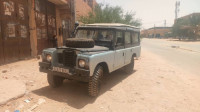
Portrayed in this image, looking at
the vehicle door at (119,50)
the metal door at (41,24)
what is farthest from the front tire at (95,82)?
the metal door at (41,24)

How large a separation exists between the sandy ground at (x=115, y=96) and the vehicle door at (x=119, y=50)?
76 centimetres

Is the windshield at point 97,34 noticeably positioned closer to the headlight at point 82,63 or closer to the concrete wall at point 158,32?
the headlight at point 82,63

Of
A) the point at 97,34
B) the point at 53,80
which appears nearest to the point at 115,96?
the point at 53,80

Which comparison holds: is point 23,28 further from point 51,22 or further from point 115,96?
point 115,96

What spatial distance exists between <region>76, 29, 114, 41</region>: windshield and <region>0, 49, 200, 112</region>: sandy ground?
5.22 ft

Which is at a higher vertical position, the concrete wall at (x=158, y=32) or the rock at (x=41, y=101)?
the concrete wall at (x=158, y=32)

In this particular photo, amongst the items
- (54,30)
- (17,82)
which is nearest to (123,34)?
(17,82)

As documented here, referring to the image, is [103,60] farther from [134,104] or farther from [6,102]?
[6,102]

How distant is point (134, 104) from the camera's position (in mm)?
3902

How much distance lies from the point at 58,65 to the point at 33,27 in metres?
5.71

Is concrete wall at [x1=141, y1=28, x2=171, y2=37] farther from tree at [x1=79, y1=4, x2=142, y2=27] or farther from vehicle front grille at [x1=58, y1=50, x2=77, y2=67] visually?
vehicle front grille at [x1=58, y1=50, x2=77, y2=67]

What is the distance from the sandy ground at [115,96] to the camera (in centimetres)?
363

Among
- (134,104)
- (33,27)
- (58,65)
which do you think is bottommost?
(134,104)

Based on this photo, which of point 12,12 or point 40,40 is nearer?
point 12,12
